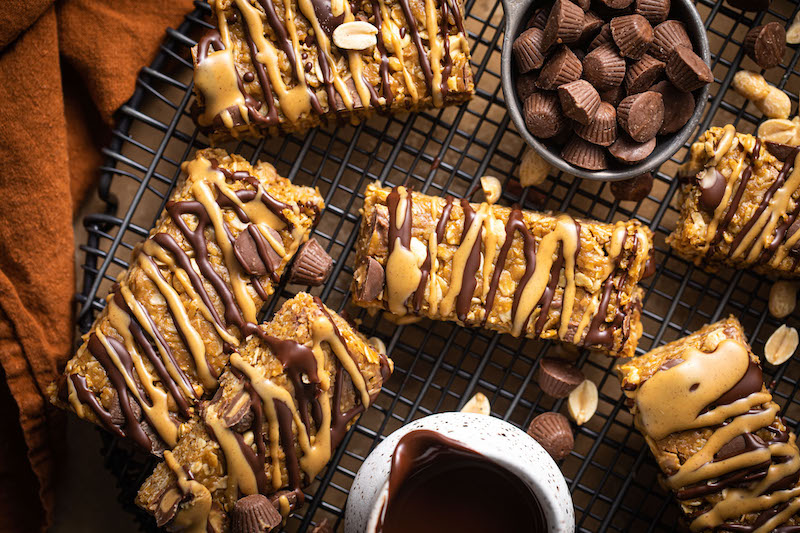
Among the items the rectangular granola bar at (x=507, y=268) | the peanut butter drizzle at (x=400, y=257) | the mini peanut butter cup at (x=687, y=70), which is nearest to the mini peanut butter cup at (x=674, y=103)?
the mini peanut butter cup at (x=687, y=70)

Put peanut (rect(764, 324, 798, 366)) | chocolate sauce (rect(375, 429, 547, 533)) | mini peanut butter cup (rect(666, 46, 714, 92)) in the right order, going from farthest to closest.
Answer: peanut (rect(764, 324, 798, 366)) → mini peanut butter cup (rect(666, 46, 714, 92)) → chocolate sauce (rect(375, 429, 547, 533))

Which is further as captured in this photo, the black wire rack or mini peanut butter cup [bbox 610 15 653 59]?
the black wire rack

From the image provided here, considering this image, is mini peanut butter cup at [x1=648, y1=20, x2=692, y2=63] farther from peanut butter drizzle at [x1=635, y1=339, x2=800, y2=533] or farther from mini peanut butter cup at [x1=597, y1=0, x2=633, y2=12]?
peanut butter drizzle at [x1=635, y1=339, x2=800, y2=533]

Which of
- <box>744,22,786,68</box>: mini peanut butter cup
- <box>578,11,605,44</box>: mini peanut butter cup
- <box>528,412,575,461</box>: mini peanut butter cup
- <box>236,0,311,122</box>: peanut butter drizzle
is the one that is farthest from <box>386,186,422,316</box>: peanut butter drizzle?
<box>744,22,786,68</box>: mini peanut butter cup

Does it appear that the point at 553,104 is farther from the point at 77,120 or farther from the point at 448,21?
the point at 77,120

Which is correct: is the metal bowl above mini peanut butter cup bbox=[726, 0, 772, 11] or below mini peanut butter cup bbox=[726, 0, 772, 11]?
below

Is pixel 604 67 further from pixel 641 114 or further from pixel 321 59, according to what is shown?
pixel 321 59

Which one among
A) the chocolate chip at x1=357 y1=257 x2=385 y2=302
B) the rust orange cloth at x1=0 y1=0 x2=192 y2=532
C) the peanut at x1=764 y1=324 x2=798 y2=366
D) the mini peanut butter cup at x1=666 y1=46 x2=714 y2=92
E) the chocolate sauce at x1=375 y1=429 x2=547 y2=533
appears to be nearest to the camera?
the chocolate sauce at x1=375 y1=429 x2=547 y2=533

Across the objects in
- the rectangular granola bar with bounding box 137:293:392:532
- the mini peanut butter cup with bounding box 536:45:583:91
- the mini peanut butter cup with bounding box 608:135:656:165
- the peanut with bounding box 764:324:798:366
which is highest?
the mini peanut butter cup with bounding box 536:45:583:91
